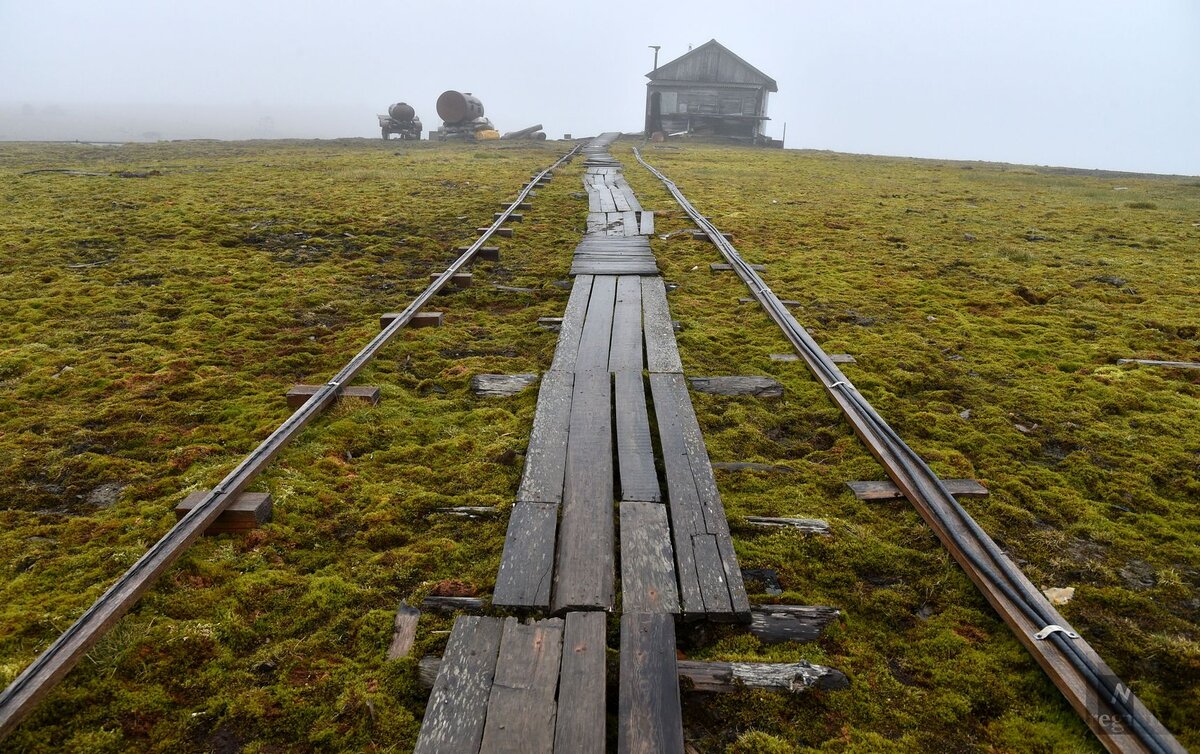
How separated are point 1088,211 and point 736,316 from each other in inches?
494

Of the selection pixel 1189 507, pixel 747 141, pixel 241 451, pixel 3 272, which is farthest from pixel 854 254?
pixel 747 141

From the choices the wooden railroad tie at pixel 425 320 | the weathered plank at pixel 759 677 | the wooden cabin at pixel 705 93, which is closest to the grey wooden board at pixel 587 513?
the weathered plank at pixel 759 677

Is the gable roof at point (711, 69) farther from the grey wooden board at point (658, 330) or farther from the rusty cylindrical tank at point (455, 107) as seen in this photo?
the grey wooden board at point (658, 330)

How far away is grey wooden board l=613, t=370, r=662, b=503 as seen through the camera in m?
3.80

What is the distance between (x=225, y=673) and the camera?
2.69 metres

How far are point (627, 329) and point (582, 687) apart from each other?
4.28m

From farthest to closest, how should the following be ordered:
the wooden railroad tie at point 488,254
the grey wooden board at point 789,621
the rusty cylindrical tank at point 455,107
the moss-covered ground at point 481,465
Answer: the rusty cylindrical tank at point 455,107, the wooden railroad tie at point 488,254, the grey wooden board at point 789,621, the moss-covered ground at point 481,465

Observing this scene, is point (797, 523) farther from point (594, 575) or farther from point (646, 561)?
point (594, 575)

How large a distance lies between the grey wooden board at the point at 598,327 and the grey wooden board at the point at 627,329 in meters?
0.05

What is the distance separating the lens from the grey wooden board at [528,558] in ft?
9.77

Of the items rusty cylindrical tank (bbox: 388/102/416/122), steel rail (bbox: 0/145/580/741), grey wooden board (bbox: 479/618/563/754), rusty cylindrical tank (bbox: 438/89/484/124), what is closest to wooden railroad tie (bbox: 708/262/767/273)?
steel rail (bbox: 0/145/580/741)

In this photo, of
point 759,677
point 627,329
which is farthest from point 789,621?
point 627,329

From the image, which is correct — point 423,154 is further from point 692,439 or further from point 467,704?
point 467,704

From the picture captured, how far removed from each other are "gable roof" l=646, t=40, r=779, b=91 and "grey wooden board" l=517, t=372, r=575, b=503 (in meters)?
41.0
